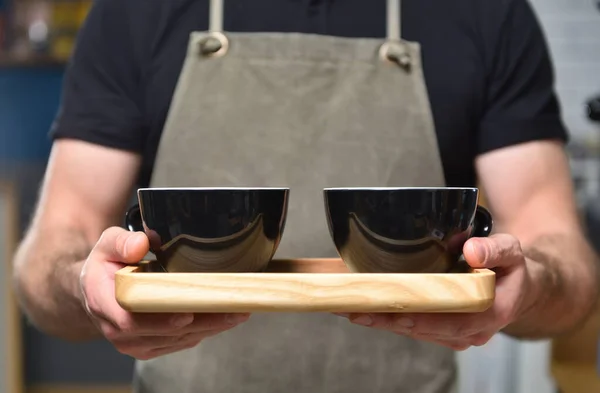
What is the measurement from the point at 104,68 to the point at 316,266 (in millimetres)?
449

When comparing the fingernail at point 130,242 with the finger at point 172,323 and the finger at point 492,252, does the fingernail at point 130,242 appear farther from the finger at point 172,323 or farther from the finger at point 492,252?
the finger at point 492,252

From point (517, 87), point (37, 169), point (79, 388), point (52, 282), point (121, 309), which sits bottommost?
point (79, 388)

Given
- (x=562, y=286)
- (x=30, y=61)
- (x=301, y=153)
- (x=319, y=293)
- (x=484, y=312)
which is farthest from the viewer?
(x=30, y=61)

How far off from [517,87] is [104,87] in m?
0.55

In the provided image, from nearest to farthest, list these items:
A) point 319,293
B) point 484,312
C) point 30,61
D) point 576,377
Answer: point 319,293, point 484,312, point 576,377, point 30,61

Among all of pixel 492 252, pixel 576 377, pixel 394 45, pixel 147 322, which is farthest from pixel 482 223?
pixel 576 377

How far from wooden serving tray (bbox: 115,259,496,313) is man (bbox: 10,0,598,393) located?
0.41 m

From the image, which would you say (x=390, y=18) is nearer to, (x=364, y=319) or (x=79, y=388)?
(x=364, y=319)

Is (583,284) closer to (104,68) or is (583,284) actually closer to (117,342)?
(117,342)

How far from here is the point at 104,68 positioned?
100 cm

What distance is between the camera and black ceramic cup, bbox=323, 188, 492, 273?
58 cm

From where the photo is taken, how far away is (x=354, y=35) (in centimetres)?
102

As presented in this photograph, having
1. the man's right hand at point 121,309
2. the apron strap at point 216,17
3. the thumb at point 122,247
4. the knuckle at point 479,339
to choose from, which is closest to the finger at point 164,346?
the man's right hand at point 121,309

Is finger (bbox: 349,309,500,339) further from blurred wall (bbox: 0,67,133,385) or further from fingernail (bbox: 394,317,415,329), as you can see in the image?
blurred wall (bbox: 0,67,133,385)
